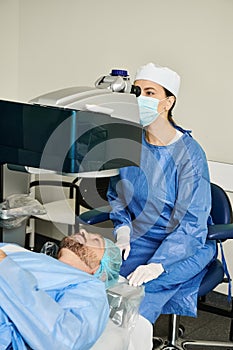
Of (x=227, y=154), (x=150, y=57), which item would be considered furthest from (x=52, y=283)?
(x=150, y=57)

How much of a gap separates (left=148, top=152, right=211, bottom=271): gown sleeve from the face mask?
0.65 ft

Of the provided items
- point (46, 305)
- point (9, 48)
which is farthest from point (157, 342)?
point (9, 48)

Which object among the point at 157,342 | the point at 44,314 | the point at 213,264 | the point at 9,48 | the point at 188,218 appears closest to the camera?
the point at 44,314

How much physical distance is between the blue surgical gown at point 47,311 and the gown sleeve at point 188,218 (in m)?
0.60

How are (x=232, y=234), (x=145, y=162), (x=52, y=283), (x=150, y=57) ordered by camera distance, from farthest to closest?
(x=150, y=57) < (x=145, y=162) < (x=232, y=234) < (x=52, y=283)

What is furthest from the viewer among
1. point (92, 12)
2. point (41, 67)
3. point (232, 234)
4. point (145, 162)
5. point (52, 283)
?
point (41, 67)

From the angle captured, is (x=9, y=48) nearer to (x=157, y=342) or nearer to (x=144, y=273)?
(x=157, y=342)

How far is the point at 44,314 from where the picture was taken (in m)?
1.08

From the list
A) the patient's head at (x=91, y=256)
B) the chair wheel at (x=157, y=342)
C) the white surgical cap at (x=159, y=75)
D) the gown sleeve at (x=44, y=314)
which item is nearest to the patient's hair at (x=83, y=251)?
the patient's head at (x=91, y=256)

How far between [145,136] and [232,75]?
2.50ft

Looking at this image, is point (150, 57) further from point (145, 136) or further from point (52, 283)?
point (52, 283)

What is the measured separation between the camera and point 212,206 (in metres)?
2.00

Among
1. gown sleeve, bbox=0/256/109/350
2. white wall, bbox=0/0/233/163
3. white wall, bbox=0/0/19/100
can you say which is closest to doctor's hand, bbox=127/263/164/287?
gown sleeve, bbox=0/256/109/350

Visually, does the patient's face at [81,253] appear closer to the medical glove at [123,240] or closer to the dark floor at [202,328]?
the medical glove at [123,240]
